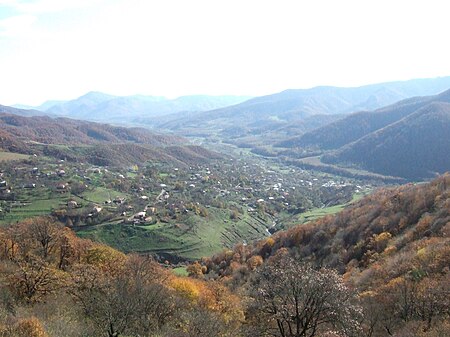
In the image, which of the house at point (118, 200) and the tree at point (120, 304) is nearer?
the tree at point (120, 304)

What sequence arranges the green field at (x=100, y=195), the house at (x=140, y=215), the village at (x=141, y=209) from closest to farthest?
the village at (x=141, y=209)
the house at (x=140, y=215)
the green field at (x=100, y=195)

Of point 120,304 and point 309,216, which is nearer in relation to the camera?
point 120,304

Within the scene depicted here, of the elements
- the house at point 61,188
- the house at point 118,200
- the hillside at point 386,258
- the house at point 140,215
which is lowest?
the house at point 140,215

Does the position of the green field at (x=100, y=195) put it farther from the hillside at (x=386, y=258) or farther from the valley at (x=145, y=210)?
the hillside at (x=386, y=258)

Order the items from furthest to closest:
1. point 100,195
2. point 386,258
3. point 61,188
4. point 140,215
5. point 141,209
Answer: point 100,195, point 61,188, point 141,209, point 140,215, point 386,258

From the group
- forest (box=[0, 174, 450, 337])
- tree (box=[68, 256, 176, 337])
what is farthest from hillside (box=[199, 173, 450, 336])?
tree (box=[68, 256, 176, 337])

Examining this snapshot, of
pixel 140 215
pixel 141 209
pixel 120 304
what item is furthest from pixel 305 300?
pixel 141 209

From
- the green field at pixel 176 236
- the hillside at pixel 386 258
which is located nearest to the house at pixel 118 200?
the green field at pixel 176 236

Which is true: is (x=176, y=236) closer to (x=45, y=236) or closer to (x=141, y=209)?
(x=141, y=209)

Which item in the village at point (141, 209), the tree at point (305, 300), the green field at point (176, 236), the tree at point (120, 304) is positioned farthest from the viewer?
the village at point (141, 209)

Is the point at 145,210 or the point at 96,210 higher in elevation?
the point at 96,210

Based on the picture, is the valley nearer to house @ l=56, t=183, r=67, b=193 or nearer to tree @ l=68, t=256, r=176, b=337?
house @ l=56, t=183, r=67, b=193
